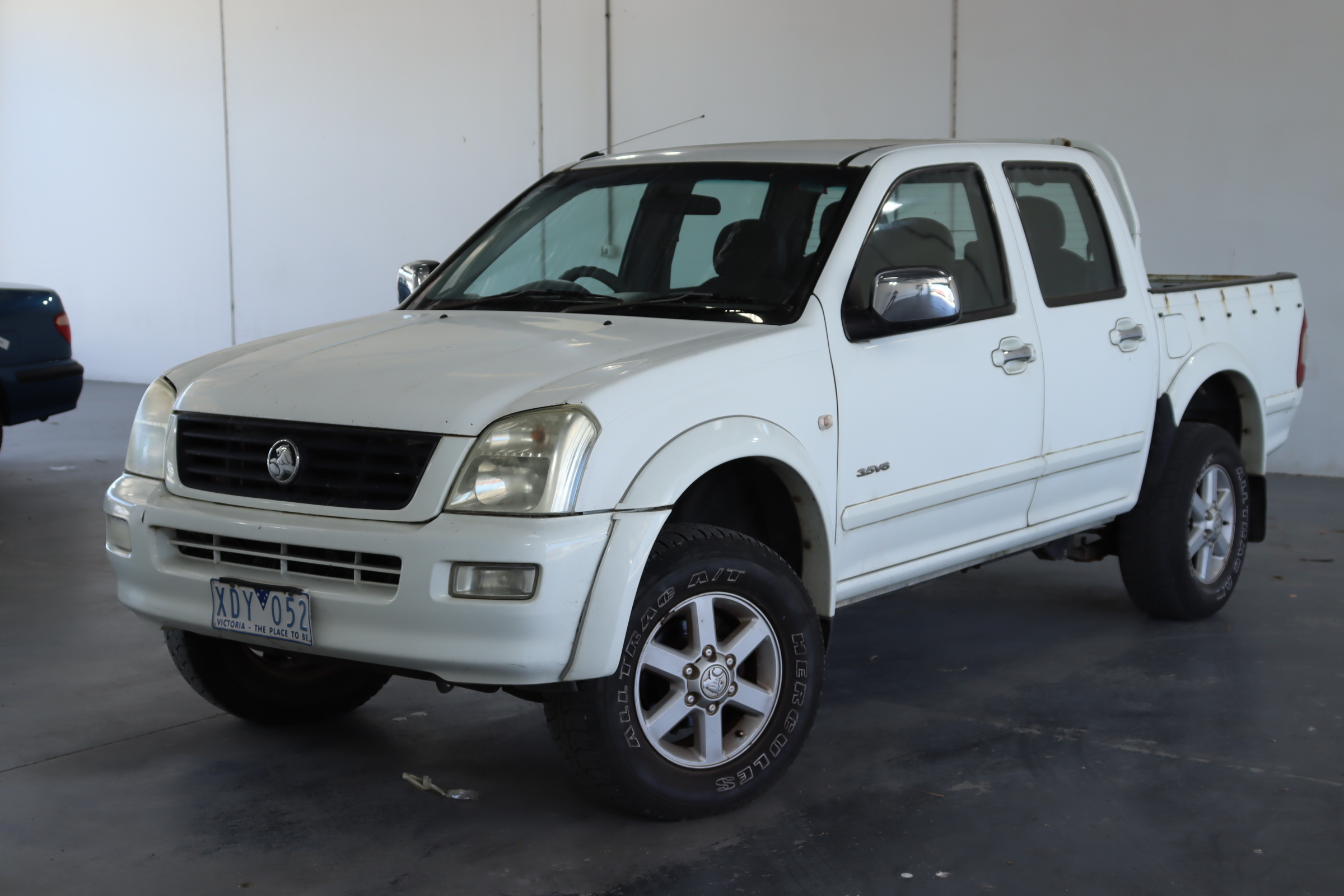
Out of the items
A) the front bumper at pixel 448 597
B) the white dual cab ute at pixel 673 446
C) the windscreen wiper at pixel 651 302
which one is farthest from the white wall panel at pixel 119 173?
the front bumper at pixel 448 597

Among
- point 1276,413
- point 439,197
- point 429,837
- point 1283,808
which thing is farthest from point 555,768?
point 439,197

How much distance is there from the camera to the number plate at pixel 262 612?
3.04 meters

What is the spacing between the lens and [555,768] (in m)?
3.66

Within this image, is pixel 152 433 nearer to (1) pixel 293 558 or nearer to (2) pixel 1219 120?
(1) pixel 293 558

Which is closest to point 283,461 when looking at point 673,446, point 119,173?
point 673,446

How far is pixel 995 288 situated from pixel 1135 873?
184 cm

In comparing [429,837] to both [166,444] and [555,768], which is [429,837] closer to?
[555,768]

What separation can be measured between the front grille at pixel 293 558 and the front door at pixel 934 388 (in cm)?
123

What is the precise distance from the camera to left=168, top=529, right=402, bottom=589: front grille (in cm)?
296

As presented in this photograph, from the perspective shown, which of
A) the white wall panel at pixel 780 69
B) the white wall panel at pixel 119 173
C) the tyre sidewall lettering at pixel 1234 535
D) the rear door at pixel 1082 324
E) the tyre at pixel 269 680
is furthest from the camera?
the white wall panel at pixel 119 173

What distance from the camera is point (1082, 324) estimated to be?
172 inches

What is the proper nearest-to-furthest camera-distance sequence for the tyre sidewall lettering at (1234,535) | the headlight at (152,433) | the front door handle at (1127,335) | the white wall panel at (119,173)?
the headlight at (152,433) < the front door handle at (1127,335) < the tyre sidewall lettering at (1234,535) < the white wall panel at (119,173)

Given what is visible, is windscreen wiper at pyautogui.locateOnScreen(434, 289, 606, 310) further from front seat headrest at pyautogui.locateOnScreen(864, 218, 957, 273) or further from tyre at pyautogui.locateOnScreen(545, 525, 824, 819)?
tyre at pyautogui.locateOnScreen(545, 525, 824, 819)

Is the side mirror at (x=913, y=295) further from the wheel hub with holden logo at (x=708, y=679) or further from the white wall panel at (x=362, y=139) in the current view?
the white wall panel at (x=362, y=139)
